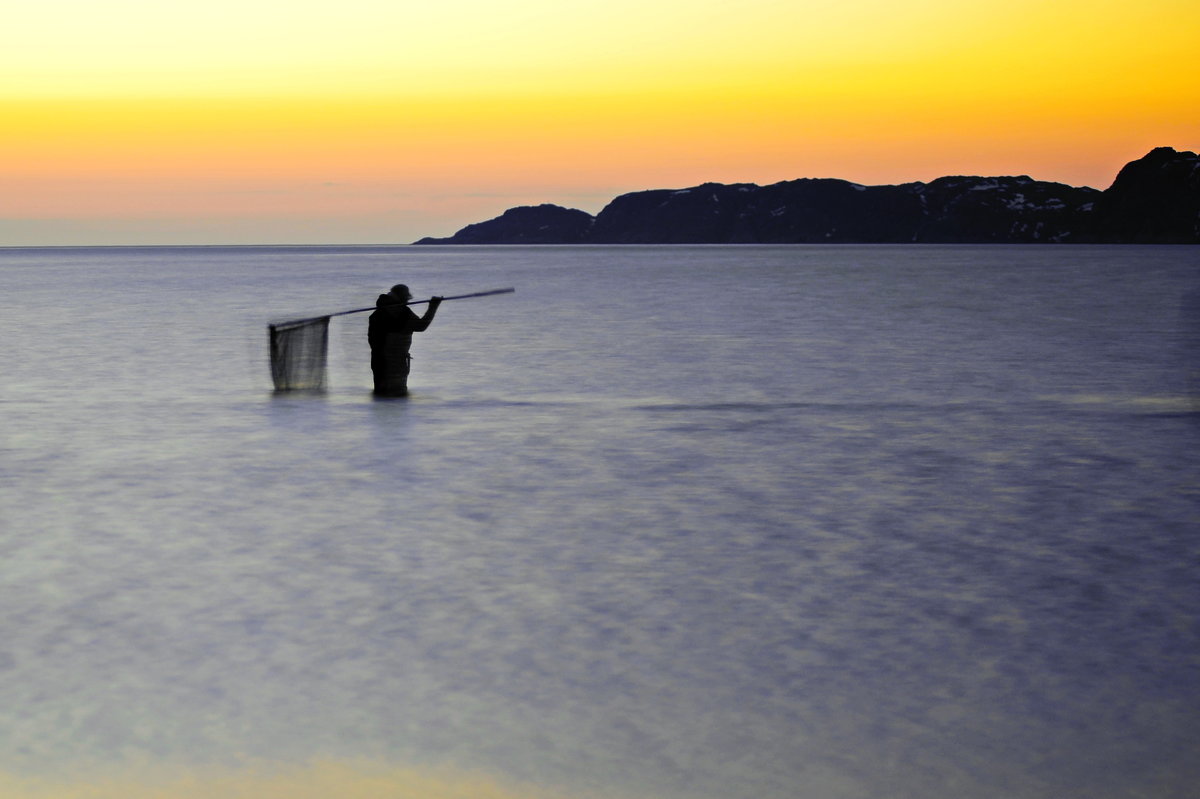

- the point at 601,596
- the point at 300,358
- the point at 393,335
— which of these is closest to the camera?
Answer: the point at 601,596

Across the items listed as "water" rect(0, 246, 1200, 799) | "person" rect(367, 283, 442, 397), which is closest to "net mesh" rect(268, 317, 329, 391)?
"water" rect(0, 246, 1200, 799)

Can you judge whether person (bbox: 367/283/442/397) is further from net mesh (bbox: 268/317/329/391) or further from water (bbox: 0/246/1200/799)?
net mesh (bbox: 268/317/329/391)

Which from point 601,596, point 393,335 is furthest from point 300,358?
point 601,596

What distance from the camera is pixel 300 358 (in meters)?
19.4

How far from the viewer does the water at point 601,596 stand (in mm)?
5184

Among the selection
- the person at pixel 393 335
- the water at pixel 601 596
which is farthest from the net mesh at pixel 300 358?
the person at pixel 393 335

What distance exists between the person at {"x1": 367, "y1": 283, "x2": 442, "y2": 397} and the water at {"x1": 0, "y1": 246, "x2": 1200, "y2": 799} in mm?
376

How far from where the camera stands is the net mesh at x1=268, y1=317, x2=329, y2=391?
60.7ft

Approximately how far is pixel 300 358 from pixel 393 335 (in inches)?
Answer: 105

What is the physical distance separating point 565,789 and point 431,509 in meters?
5.79

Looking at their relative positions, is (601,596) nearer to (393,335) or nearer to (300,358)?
(393,335)

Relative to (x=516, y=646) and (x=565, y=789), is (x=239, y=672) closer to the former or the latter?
(x=516, y=646)

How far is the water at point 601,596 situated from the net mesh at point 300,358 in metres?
0.50

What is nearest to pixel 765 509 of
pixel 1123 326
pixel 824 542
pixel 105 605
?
pixel 824 542
